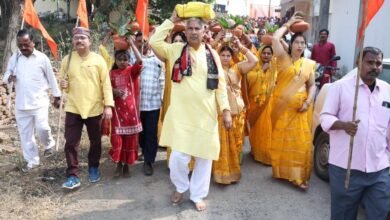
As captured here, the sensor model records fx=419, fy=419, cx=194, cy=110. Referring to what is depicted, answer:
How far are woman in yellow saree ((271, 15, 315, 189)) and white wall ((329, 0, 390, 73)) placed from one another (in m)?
5.70

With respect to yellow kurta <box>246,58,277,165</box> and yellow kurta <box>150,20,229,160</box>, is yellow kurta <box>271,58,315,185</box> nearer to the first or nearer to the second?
yellow kurta <box>246,58,277,165</box>

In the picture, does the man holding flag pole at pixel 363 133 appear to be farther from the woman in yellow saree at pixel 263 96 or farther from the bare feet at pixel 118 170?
the bare feet at pixel 118 170

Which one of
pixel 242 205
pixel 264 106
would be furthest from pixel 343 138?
pixel 264 106

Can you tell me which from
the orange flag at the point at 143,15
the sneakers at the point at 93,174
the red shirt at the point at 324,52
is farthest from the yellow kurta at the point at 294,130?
the red shirt at the point at 324,52

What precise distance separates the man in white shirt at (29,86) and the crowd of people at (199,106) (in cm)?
1

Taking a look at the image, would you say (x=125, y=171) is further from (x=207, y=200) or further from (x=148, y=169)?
(x=207, y=200)

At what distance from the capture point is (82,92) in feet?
14.7

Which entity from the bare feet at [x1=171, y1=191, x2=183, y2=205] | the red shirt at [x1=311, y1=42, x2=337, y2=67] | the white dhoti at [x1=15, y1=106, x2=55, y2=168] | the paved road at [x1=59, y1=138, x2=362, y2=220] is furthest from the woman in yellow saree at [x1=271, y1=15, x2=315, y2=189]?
the red shirt at [x1=311, y1=42, x2=337, y2=67]

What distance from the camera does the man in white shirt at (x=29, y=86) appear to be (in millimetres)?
4945

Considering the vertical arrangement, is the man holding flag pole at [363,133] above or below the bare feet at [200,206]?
above

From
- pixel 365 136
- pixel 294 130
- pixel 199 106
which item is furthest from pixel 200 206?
pixel 365 136

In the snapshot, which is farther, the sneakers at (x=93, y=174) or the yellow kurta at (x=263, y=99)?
the yellow kurta at (x=263, y=99)

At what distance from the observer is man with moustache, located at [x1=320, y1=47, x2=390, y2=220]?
2.94 meters

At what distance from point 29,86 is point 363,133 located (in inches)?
148
